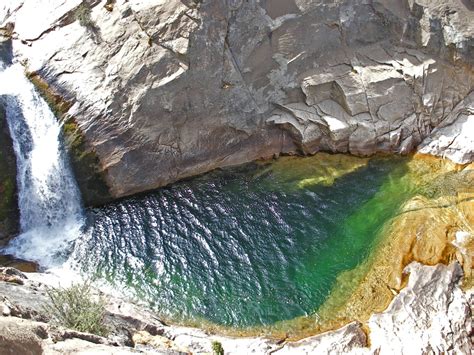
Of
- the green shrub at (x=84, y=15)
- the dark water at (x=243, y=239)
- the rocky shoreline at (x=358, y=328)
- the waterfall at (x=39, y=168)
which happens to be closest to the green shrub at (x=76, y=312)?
the rocky shoreline at (x=358, y=328)

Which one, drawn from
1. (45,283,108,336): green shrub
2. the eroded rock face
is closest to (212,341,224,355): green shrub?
(45,283,108,336): green shrub

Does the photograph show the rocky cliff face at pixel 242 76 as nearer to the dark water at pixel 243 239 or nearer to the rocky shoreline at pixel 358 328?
the dark water at pixel 243 239

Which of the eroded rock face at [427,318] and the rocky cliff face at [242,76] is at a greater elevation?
the rocky cliff face at [242,76]

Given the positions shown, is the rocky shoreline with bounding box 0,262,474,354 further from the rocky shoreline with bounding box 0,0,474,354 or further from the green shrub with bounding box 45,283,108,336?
the rocky shoreline with bounding box 0,0,474,354

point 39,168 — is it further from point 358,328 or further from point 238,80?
point 358,328

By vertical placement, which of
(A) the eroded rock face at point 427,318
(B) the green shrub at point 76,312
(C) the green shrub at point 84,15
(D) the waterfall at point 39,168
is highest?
(C) the green shrub at point 84,15

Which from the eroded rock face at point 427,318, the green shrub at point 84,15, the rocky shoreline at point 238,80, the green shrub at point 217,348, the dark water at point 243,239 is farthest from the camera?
the green shrub at point 84,15

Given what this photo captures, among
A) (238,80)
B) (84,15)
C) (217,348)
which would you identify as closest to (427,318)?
(217,348)
